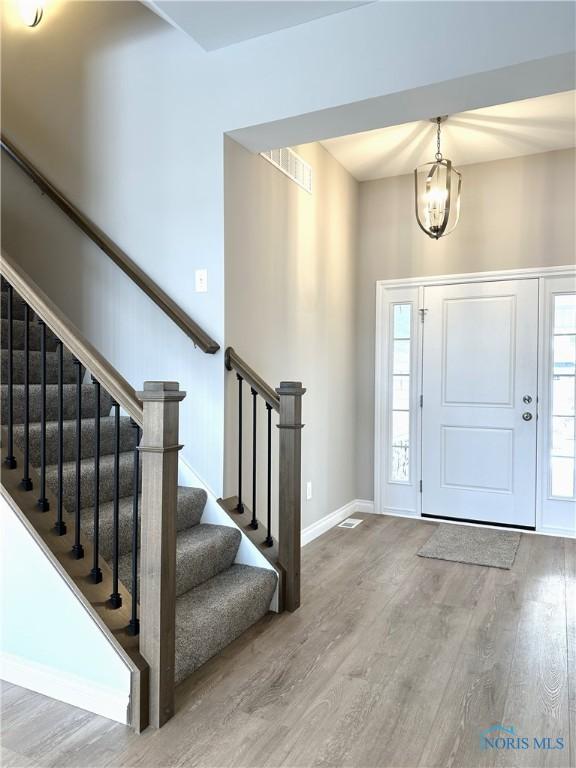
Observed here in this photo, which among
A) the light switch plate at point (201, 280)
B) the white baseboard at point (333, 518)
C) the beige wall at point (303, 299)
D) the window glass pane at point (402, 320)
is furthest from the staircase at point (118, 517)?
the window glass pane at point (402, 320)

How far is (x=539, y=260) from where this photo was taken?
4102 millimetres

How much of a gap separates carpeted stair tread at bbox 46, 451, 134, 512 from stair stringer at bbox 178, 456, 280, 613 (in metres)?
0.30

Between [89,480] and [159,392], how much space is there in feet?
3.08

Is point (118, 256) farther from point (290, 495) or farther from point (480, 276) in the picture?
point (480, 276)

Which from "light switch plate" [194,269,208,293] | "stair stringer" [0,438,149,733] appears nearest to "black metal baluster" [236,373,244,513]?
"light switch plate" [194,269,208,293]

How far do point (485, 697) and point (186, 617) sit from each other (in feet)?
3.83

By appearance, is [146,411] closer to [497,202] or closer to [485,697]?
[485,697]

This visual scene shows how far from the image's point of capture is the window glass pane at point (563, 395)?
4020 millimetres

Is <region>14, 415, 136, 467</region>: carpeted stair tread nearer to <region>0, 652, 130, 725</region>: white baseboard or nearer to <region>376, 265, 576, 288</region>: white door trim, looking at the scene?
<region>0, 652, 130, 725</region>: white baseboard

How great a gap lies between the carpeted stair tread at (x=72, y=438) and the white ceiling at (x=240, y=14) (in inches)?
76.2

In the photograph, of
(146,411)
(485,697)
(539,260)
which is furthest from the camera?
(539,260)

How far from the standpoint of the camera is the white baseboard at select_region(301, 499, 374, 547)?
12.6 feet

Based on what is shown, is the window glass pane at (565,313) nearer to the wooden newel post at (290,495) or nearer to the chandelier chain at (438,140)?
the chandelier chain at (438,140)

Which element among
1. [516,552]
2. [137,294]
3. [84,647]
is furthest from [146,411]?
[516,552]
